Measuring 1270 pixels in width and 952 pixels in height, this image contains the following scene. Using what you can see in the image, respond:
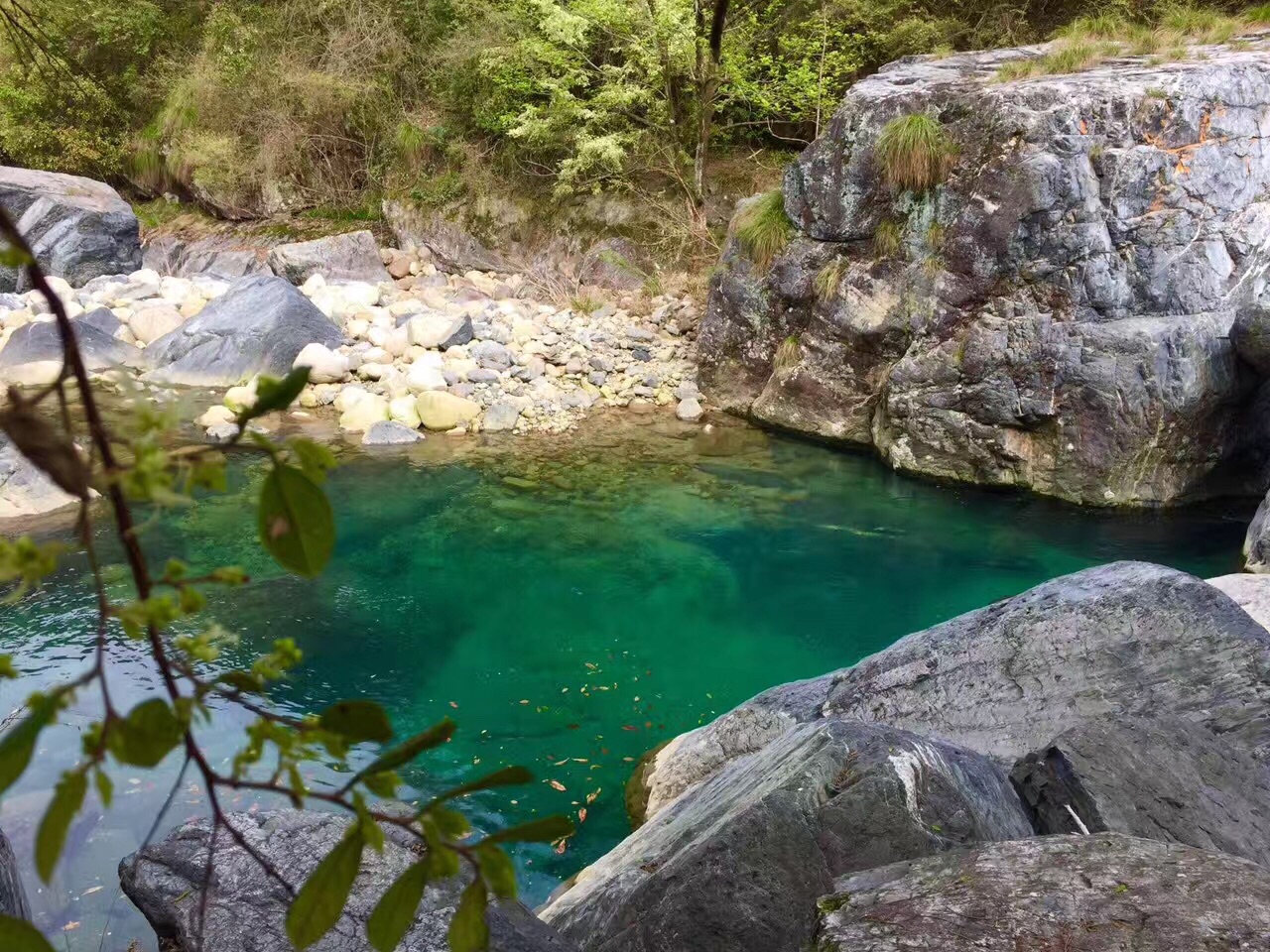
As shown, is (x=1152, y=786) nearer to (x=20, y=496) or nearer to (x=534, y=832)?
(x=534, y=832)

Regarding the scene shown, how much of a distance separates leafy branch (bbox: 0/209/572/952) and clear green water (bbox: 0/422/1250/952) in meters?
3.30

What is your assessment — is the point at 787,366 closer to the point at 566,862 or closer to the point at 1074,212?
the point at 1074,212

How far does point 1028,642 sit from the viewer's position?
3617 mm

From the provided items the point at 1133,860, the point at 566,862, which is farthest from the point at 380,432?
the point at 1133,860

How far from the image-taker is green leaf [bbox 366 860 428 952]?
529mm

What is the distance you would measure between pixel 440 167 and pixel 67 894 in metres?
11.8

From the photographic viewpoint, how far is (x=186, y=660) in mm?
517

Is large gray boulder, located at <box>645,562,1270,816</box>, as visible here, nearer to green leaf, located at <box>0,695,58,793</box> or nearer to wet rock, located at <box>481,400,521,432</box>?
green leaf, located at <box>0,695,58,793</box>

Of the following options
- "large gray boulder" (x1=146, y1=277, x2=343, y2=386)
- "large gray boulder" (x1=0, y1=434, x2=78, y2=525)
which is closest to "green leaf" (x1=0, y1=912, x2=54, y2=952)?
"large gray boulder" (x1=0, y1=434, x2=78, y2=525)

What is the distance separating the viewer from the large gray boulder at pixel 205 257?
13.3 m

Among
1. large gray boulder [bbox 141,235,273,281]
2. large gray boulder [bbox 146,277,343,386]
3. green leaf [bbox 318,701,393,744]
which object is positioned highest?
green leaf [bbox 318,701,393,744]

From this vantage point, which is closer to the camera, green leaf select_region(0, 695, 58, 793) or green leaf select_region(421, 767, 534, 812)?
green leaf select_region(0, 695, 58, 793)

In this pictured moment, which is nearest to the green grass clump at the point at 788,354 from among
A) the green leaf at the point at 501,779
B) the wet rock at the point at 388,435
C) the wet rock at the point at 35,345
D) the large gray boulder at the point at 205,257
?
the wet rock at the point at 388,435

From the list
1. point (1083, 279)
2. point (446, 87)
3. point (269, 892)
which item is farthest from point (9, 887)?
point (446, 87)
